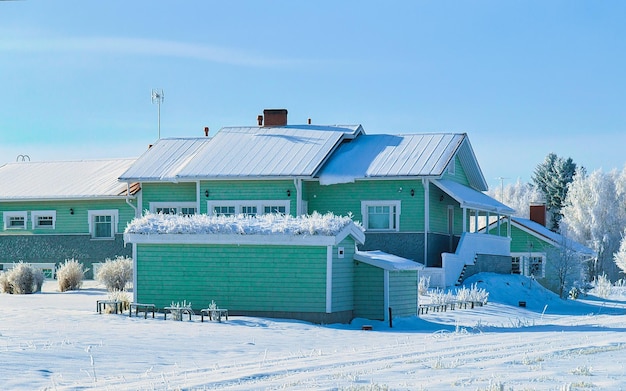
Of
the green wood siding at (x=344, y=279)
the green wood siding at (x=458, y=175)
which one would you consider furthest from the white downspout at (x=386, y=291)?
the green wood siding at (x=458, y=175)

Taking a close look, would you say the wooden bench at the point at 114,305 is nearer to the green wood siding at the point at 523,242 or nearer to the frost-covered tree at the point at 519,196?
the green wood siding at the point at 523,242

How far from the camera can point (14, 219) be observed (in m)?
41.2

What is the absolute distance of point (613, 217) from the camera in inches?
2564

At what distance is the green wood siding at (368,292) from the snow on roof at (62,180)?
16.1m

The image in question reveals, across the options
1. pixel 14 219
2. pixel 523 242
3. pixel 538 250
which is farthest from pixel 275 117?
pixel 538 250

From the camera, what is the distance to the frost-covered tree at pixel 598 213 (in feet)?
211

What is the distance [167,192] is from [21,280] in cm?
766

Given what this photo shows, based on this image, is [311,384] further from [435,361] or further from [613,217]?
[613,217]

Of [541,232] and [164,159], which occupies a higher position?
[164,159]

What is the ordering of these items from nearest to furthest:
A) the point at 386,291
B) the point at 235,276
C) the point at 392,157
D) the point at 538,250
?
the point at 235,276
the point at 386,291
the point at 392,157
the point at 538,250

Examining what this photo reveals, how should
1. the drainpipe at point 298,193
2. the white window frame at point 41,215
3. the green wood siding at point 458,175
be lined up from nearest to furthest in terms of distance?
1. the drainpipe at point 298,193
2. the green wood siding at point 458,175
3. the white window frame at point 41,215

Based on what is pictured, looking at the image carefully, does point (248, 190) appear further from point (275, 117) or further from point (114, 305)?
point (114, 305)

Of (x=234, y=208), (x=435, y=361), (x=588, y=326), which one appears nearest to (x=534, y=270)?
(x=234, y=208)

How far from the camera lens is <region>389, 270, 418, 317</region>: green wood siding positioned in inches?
993
